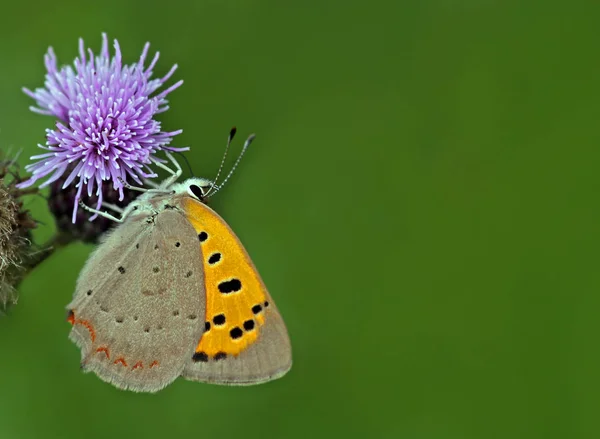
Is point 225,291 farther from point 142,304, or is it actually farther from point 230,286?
point 142,304

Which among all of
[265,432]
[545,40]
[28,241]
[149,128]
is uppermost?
[545,40]

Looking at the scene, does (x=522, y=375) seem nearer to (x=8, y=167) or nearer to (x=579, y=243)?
(x=579, y=243)

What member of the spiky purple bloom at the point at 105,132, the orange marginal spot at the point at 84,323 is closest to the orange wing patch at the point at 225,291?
the spiky purple bloom at the point at 105,132

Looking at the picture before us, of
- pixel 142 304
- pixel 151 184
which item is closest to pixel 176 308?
pixel 142 304

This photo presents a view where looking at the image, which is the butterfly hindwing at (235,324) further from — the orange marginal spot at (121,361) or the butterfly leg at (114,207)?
the butterfly leg at (114,207)

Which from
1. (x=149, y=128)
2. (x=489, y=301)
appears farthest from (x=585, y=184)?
(x=149, y=128)

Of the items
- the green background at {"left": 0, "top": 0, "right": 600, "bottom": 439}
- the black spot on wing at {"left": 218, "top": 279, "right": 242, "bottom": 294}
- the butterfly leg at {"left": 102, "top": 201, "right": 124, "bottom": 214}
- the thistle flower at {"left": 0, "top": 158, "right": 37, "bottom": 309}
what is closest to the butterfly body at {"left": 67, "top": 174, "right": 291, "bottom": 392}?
the black spot on wing at {"left": 218, "top": 279, "right": 242, "bottom": 294}

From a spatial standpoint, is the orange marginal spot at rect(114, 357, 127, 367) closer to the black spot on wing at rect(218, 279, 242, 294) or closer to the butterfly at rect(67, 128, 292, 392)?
the butterfly at rect(67, 128, 292, 392)
